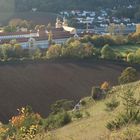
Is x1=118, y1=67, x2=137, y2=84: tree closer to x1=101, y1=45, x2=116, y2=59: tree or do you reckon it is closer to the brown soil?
the brown soil

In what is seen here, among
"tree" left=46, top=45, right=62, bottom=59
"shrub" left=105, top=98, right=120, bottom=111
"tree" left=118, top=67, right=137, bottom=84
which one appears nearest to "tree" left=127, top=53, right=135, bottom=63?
"tree" left=46, top=45, right=62, bottom=59

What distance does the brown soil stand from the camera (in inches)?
1063

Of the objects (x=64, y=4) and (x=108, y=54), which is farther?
(x=64, y=4)

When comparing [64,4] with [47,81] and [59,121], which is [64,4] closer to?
[47,81]

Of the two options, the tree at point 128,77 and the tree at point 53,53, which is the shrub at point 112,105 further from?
the tree at point 53,53

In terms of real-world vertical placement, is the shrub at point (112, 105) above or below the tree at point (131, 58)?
above

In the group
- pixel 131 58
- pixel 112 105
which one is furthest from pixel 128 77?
pixel 112 105

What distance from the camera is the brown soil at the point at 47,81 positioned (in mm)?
27000

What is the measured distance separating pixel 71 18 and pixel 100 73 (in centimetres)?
3516

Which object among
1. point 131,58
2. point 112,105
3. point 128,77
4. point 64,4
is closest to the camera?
point 112,105

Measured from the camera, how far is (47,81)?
105 ft

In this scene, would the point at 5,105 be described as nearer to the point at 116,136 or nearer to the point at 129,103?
the point at 129,103

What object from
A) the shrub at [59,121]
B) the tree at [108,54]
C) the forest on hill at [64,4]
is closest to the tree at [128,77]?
the tree at [108,54]

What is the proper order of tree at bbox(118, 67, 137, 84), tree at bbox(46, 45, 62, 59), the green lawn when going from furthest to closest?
the green lawn < tree at bbox(46, 45, 62, 59) < tree at bbox(118, 67, 137, 84)
